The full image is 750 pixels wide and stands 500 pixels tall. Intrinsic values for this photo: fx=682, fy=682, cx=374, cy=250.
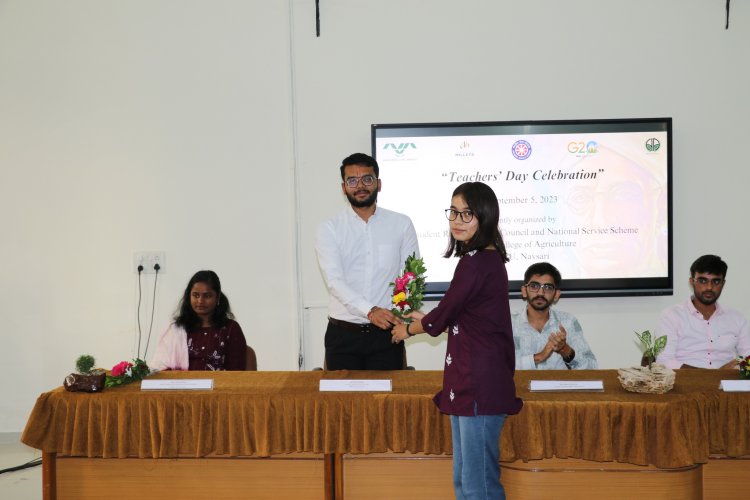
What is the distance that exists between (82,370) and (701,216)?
13.9 ft

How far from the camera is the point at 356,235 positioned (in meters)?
3.73

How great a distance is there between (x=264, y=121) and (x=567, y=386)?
→ 307cm

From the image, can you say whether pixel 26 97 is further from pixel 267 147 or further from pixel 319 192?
pixel 319 192

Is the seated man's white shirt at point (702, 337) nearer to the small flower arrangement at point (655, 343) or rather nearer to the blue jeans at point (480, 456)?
the small flower arrangement at point (655, 343)

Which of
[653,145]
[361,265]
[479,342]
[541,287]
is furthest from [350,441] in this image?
[653,145]

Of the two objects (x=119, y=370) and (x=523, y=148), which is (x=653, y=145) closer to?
(x=523, y=148)

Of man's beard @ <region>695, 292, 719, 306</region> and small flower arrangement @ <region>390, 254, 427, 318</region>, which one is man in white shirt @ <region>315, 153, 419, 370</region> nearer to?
small flower arrangement @ <region>390, 254, 427, 318</region>

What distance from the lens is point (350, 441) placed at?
9.48 feet

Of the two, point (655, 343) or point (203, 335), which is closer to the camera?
point (655, 343)

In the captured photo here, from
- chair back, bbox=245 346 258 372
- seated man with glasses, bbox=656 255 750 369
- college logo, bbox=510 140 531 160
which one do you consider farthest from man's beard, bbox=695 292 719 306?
chair back, bbox=245 346 258 372

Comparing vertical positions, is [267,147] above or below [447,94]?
below

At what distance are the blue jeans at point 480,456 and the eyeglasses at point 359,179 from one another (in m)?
1.47

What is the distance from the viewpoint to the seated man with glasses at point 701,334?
3.95 metres

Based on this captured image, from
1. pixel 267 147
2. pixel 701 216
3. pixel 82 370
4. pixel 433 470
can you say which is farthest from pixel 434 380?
pixel 701 216
